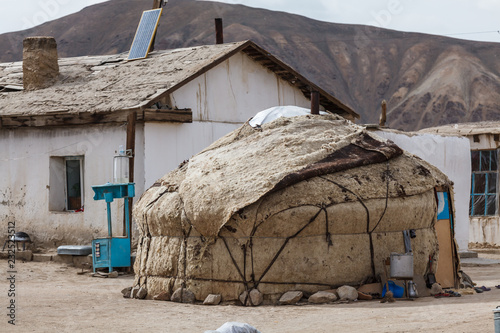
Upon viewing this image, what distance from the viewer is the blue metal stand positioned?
11.4m

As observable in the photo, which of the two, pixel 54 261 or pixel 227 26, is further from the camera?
pixel 227 26

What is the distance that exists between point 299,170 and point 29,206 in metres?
6.76

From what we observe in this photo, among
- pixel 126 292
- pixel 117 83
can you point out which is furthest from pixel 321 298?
pixel 117 83

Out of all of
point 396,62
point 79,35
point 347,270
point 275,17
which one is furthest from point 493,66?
point 347,270

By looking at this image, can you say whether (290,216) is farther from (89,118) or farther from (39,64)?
(39,64)

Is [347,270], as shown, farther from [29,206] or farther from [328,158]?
[29,206]

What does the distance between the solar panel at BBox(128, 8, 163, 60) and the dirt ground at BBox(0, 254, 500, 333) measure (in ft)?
22.6

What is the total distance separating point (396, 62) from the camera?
4944cm

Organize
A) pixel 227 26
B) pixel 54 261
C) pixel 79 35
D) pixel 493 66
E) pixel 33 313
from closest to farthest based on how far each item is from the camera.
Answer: pixel 33 313 < pixel 54 261 < pixel 493 66 < pixel 227 26 < pixel 79 35

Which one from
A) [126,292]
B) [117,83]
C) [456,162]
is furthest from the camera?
→ [456,162]

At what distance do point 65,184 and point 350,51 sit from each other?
39358 millimetres

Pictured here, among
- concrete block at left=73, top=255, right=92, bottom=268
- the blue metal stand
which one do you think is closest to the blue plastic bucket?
the blue metal stand

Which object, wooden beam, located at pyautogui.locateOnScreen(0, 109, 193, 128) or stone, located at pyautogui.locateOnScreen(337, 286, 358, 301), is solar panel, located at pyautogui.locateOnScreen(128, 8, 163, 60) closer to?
wooden beam, located at pyautogui.locateOnScreen(0, 109, 193, 128)

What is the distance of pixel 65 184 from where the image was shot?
13.6 m
